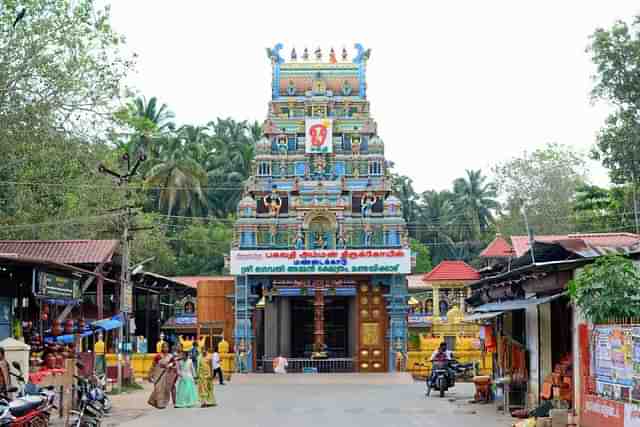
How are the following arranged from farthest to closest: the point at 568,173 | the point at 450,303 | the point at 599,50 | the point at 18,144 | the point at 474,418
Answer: the point at 568,173 → the point at 450,303 → the point at 599,50 → the point at 18,144 → the point at 474,418

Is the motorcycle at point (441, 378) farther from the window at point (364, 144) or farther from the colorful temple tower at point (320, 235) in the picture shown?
the window at point (364, 144)

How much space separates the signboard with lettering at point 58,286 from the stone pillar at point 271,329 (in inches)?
727

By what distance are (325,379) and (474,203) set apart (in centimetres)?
4201

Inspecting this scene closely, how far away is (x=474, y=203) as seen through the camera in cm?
7656

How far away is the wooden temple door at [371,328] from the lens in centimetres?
4269

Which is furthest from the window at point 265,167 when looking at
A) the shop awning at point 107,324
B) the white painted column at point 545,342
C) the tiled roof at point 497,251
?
the white painted column at point 545,342

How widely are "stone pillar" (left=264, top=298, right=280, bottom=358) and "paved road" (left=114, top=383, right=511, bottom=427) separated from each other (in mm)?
13785

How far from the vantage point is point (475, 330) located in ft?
144

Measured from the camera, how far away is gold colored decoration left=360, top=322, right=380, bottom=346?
42812mm

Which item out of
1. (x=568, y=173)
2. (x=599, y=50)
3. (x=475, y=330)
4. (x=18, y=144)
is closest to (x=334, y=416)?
(x=18, y=144)

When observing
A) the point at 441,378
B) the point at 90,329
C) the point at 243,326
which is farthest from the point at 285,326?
the point at 90,329

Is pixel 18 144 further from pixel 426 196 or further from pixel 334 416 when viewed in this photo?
pixel 426 196

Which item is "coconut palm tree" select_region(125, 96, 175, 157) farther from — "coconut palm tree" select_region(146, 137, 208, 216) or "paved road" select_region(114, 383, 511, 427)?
"paved road" select_region(114, 383, 511, 427)

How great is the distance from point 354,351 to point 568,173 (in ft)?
73.6
